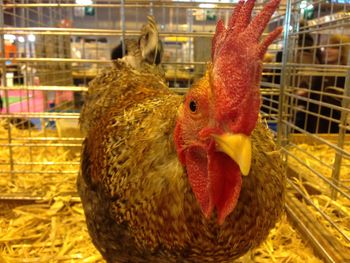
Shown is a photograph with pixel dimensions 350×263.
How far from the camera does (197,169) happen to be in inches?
43.7

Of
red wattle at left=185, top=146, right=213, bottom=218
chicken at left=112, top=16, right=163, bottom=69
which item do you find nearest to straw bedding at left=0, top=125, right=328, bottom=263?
red wattle at left=185, top=146, right=213, bottom=218

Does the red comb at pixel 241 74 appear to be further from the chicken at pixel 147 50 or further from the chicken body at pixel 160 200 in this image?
the chicken at pixel 147 50

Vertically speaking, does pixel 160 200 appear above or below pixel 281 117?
below

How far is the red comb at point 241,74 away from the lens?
917 millimetres

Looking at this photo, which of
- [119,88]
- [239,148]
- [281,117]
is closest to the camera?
[239,148]

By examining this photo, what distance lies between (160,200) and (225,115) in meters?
0.45

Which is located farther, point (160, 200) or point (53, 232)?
point (53, 232)

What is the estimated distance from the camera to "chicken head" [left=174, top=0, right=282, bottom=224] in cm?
92

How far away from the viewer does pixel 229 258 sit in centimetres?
137

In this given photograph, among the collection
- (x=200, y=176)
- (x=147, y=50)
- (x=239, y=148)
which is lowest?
(x=200, y=176)

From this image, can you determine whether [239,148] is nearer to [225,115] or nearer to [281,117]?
[225,115]

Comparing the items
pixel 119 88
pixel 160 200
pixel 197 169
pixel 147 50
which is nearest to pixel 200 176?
pixel 197 169

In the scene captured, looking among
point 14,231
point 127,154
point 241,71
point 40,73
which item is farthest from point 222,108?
point 40,73

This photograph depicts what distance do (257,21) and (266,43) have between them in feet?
0.32
